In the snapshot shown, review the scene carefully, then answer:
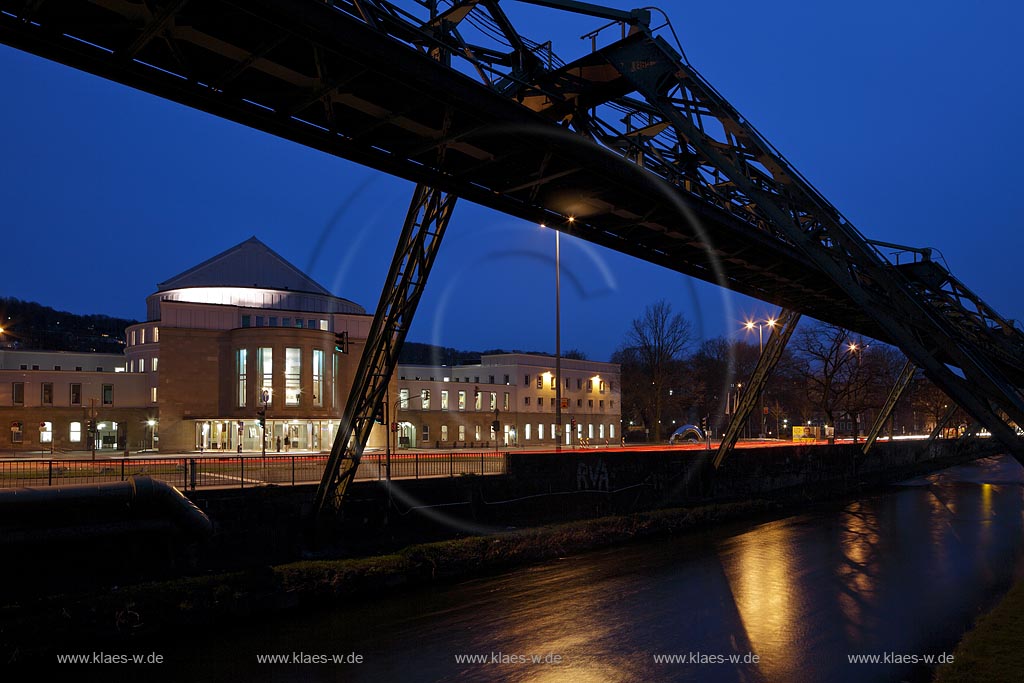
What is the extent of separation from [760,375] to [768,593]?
17.4 metres

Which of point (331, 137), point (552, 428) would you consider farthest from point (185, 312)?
point (331, 137)

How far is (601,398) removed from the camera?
311 feet

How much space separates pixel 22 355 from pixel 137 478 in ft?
243

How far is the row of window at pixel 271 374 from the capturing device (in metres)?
61.8

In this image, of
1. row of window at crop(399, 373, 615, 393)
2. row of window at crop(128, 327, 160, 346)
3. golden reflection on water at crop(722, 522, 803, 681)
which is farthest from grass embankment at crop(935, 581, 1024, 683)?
row of window at crop(399, 373, 615, 393)

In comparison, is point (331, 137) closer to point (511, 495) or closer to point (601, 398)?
point (511, 495)

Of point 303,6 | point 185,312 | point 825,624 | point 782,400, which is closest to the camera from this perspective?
point 303,6

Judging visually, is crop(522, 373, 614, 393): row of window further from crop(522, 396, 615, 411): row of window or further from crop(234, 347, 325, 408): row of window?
crop(234, 347, 325, 408): row of window

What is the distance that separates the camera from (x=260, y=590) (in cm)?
A: 1538

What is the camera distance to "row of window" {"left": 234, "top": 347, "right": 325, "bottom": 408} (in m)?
61.8

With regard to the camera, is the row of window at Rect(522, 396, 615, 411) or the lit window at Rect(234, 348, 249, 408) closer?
the lit window at Rect(234, 348, 249, 408)

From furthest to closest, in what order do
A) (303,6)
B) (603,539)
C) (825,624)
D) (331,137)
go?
(603,539), (825,624), (331,137), (303,6)

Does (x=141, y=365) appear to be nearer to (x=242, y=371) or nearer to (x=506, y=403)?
(x=242, y=371)

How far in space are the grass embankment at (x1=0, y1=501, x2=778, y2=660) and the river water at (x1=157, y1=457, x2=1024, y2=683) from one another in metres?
0.66
